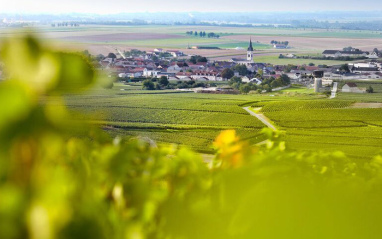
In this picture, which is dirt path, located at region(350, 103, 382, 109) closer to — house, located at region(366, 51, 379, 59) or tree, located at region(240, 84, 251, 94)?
tree, located at region(240, 84, 251, 94)

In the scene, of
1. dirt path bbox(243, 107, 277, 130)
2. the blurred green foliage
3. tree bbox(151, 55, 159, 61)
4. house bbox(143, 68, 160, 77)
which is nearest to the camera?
the blurred green foliage

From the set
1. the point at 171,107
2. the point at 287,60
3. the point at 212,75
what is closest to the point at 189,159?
the point at 171,107

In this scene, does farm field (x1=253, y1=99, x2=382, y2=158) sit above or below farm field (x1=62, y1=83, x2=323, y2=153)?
above

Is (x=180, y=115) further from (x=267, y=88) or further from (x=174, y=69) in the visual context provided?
(x=174, y=69)

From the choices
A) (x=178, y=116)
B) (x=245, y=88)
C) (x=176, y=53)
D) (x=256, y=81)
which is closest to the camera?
(x=178, y=116)

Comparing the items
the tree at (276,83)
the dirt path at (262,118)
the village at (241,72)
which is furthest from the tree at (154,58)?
the dirt path at (262,118)

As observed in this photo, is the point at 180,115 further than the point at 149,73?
No

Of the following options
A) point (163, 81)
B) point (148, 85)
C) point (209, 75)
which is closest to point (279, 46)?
point (209, 75)

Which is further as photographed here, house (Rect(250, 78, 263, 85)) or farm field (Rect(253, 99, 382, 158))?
house (Rect(250, 78, 263, 85))

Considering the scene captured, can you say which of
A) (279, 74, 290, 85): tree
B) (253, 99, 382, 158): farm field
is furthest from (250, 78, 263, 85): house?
(253, 99, 382, 158): farm field
